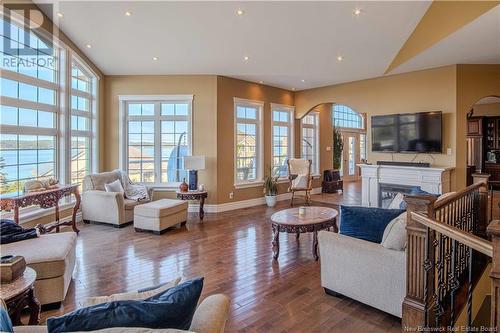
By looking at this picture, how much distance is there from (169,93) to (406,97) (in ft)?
17.5

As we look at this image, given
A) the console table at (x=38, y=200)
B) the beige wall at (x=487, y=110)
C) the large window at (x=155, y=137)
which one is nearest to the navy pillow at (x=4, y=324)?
the console table at (x=38, y=200)

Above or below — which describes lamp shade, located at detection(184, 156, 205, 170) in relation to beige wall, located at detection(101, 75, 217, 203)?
below

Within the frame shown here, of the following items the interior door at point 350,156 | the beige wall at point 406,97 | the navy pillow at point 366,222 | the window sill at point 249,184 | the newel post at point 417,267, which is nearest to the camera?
the newel post at point 417,267

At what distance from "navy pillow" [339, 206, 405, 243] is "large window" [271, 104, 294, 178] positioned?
5355 millimetres

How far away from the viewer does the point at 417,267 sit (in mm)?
2166

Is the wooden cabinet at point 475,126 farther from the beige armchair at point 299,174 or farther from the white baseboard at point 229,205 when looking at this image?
the white baseboard at point 229,205

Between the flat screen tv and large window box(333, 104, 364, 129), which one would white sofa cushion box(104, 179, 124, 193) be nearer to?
the flat screen tv

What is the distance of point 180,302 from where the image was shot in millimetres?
1180

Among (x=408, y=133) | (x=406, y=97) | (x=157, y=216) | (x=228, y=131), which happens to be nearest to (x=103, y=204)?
(x=157, y=216)

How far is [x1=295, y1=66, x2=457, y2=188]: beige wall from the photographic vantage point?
5.94 meters

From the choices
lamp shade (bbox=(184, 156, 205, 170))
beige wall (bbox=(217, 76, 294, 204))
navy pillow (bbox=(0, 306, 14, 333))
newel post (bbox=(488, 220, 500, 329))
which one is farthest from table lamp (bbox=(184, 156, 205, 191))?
newel post (bbox=(488, 220, 500, 329))

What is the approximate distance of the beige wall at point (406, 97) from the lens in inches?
234

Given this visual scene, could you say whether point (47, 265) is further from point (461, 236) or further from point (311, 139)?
point (311, 139)

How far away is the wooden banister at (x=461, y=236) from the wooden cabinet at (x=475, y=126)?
9434 mm
